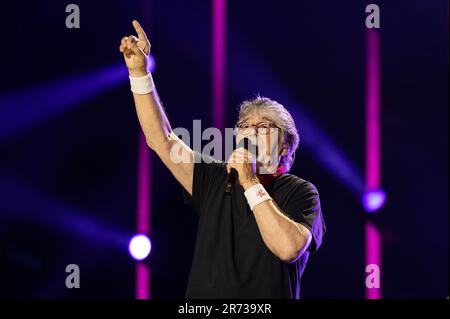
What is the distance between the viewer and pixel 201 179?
6.41 feet

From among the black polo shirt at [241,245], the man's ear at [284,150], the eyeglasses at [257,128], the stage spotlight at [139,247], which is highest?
the eyeglasses at [257,128]

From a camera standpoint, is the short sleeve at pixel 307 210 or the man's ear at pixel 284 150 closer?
the short sleeve at pixel 307 210

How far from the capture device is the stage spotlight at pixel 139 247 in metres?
3.43

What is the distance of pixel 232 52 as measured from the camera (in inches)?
140

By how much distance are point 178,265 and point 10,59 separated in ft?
5.25

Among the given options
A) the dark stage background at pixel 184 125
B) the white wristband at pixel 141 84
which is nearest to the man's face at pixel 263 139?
the white wristband at pixel 141 84

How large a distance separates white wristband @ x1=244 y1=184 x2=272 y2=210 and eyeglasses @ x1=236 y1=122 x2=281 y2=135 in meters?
0.28

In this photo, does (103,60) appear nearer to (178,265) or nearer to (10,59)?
(10,59)

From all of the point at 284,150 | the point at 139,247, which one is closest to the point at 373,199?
the point at 139,247

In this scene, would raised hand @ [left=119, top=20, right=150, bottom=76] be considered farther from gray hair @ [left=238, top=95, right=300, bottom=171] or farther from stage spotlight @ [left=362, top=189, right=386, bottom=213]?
stage spotlight @ [left=362, top=189, right=386, bottom=213]

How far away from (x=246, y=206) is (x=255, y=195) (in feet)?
0.49

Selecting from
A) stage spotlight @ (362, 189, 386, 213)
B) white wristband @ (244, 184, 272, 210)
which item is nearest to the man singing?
white wristband @ (244, 184, 272, 210)

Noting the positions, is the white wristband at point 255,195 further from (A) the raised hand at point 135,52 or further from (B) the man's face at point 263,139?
(A) the raised hand at point 135,52
